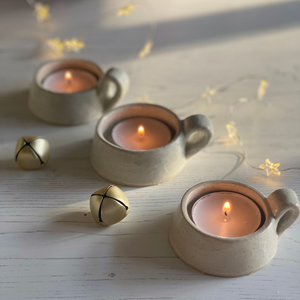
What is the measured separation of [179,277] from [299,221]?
0.76 ft

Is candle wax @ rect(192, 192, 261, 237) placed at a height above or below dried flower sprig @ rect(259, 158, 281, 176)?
below

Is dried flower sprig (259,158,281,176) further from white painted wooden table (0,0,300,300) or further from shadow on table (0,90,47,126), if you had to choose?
shadow on table (0,90,47,126)

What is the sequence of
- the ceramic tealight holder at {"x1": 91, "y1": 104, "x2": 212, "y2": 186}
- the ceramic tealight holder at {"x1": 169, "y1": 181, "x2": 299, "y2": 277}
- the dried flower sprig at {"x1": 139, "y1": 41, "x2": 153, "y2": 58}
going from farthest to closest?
the dried flower sprig at {"x1": 139, "y1": 41, "x2": 153, "y2": 58} < the ceramic tealight holder at {"x1": 91, "y1": 104, "x2": 212, "y2": 186} < the ceramic tealight holder at {"x1": 169, "y1": 181, "x2": 299, "y2": 277}

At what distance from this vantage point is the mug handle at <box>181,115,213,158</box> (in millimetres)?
Answer: 710

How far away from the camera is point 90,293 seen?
1.80ft

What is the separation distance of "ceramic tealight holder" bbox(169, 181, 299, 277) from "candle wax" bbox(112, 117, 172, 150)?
0.65 feet

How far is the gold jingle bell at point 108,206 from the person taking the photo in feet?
2.02

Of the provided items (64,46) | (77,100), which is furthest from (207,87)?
(64,46)

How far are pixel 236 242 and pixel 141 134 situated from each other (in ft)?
1.03

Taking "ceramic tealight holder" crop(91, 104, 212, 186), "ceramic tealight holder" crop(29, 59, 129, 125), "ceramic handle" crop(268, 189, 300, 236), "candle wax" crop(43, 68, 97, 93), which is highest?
"candle wax" crop(43, 68, 97, 93)

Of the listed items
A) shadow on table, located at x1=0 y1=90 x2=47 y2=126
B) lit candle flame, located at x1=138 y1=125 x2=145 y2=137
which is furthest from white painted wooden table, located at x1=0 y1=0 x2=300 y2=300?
lit candle flame, located at x1=138 y1=125 x2=145 y2=137

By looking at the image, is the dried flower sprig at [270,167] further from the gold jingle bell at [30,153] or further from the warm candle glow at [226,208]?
the gold jingle bell at [30,153]

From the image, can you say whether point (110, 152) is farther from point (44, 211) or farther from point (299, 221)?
point (299, 221)

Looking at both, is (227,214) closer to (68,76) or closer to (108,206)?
(108,206)
